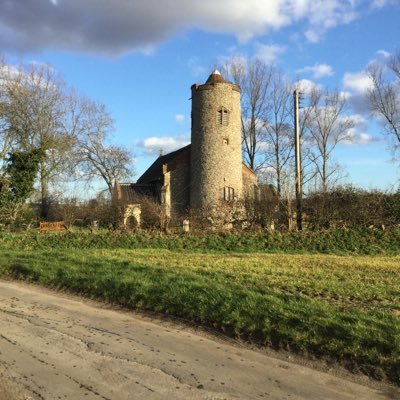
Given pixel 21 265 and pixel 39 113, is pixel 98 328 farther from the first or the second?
Answer: pixel 39 113

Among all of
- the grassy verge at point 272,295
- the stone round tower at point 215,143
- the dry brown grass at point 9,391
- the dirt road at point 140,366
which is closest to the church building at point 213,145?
the stone round tower at point 215,143

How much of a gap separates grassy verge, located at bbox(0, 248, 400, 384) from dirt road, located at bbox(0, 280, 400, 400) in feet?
1.78

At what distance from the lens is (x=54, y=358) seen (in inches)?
222

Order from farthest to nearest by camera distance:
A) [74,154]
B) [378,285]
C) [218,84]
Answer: [74,154]
[218,84]
[378,285]

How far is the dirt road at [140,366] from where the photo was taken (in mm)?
4645

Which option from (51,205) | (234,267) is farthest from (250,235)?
(51,205)

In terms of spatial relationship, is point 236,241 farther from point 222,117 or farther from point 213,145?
point 222,117

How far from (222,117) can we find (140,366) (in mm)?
37264

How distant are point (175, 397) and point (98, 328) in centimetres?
281

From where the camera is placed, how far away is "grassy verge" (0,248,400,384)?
5.87 metres

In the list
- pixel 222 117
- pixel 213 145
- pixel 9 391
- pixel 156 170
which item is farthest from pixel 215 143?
pixel 9 391

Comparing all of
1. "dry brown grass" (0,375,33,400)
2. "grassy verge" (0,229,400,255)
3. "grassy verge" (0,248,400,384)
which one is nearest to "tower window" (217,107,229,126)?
"grassy verge" (0,229,400,255)

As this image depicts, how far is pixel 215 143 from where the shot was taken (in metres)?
41.0

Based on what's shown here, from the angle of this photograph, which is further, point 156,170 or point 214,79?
point 156,170
